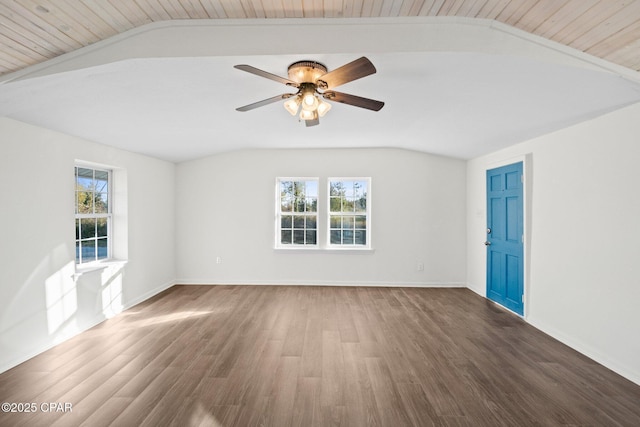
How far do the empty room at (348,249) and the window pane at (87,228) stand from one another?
0.03 meters

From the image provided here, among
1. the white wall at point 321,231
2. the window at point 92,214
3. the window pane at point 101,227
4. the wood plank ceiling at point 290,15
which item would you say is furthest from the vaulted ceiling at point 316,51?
the white wall at point 321,231

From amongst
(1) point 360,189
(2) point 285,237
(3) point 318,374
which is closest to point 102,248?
(2) point 285,237

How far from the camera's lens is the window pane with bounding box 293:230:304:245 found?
541 centimetres

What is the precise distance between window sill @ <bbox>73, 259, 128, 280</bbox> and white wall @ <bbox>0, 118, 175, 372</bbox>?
35 mm

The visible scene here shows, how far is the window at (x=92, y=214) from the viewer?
3.62 meters

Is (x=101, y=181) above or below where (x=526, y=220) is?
above

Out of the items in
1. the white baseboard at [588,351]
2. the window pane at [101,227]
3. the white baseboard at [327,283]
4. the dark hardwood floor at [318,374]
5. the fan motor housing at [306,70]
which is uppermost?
the fan motor housing at [306,70]

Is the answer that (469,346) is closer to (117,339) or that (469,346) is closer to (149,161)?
(117,339)

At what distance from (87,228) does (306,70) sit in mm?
3595

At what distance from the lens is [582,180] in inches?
114

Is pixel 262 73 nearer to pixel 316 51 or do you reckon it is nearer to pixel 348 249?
pixel 316 51

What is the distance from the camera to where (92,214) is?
3.81 metres

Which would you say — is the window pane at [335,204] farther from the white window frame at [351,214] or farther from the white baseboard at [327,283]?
the white baseboard at [327,283]

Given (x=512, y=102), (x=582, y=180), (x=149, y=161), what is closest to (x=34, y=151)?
(x=149, y=161)
